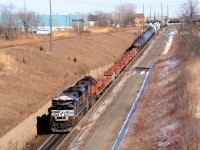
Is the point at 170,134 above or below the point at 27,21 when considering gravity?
below

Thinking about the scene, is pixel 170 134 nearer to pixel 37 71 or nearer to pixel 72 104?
pixel 72 104

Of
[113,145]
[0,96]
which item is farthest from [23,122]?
[113,145]

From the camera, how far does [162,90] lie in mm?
42281

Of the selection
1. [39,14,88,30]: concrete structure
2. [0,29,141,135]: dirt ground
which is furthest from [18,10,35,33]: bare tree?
[0,29,141,135]: dirt ground

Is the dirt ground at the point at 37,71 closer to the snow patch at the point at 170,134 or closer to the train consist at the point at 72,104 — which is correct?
the train consist at the point at 72,104

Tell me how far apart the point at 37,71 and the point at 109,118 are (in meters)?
14.4

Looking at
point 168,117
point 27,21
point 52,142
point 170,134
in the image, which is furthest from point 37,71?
point 27,21

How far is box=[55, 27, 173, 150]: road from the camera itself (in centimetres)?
2777

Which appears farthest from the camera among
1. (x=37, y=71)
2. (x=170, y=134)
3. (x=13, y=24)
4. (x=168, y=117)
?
(x=13, y=24)

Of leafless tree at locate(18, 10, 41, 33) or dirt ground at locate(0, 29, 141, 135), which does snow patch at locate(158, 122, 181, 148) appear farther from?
leafless tree at locate(18, 10, 41, 33)

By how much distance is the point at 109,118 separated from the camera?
111 feet

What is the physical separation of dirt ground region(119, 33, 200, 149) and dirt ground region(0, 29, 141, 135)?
9581 millimetres

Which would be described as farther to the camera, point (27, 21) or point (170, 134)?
point (27, 21)

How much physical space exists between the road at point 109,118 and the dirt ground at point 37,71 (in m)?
5.12
